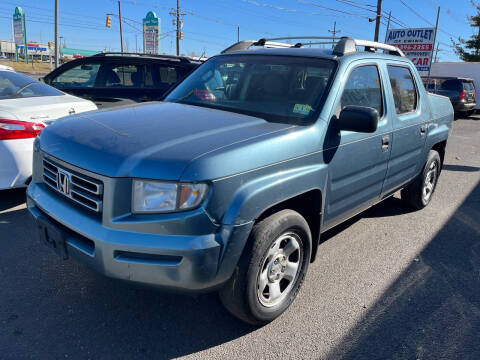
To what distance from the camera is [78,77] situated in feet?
24.7

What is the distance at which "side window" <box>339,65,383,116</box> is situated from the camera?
127 inches

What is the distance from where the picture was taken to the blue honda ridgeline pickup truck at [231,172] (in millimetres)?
2164

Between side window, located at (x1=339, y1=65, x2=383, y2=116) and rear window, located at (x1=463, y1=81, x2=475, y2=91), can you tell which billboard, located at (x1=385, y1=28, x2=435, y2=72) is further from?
side window, located at (x1=339, y1=65, x2=383, y2=116)

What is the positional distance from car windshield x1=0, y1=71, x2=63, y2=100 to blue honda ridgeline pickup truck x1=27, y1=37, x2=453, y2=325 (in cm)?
253

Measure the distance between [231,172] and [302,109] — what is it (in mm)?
1073

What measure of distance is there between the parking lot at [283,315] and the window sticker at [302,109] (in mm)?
1399

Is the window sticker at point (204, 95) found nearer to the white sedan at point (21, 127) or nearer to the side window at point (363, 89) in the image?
the side window at point (363, 89)

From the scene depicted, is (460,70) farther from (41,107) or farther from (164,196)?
(164,196)

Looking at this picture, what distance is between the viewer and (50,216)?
8.48 feet

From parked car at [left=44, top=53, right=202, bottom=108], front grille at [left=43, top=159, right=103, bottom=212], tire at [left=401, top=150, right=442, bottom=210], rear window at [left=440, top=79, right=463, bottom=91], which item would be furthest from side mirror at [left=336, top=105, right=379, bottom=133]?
rear window at [left=440, top=79, right=463, bottom=91]

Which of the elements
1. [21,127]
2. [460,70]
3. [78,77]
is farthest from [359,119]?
[460,70]

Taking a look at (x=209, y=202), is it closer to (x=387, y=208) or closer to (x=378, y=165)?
(x=378, y=165)

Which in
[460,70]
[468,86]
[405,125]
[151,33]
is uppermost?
[151,33]

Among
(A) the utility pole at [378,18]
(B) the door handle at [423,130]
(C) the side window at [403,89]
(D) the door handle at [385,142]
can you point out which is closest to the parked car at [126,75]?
(C) the side window at [403,89]
